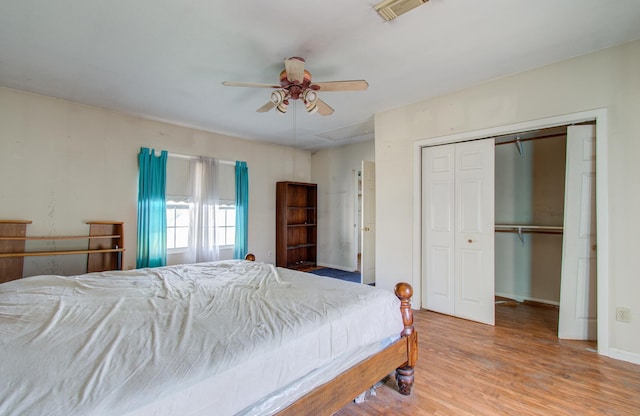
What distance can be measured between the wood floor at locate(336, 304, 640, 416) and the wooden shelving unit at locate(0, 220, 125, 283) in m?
3.49

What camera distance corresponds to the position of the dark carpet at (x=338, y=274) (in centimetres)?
516

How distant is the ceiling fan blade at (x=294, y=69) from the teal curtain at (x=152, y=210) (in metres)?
2.87

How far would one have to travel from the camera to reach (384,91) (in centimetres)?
328

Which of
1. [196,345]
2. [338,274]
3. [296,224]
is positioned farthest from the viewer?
[296,224]

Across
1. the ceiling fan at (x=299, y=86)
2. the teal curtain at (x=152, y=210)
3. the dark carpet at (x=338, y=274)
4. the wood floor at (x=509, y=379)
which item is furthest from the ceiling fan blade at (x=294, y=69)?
the dark carpet at (x=338, y=274)

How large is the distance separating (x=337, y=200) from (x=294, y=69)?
13.3ft

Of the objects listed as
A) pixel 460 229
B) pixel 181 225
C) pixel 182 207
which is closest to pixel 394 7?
pixel 460 229

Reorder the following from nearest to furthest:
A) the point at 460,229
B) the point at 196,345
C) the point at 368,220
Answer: the point at 196,345, the point at 460,229, the point at 368,220

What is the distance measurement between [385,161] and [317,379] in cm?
307

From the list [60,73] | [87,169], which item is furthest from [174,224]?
[60,73]

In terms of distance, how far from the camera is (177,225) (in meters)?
4.52

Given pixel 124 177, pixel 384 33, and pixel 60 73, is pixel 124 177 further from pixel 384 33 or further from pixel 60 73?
pixel 384 33

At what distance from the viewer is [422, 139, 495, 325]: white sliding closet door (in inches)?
125

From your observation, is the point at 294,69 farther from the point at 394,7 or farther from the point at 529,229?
the point at 529,229
